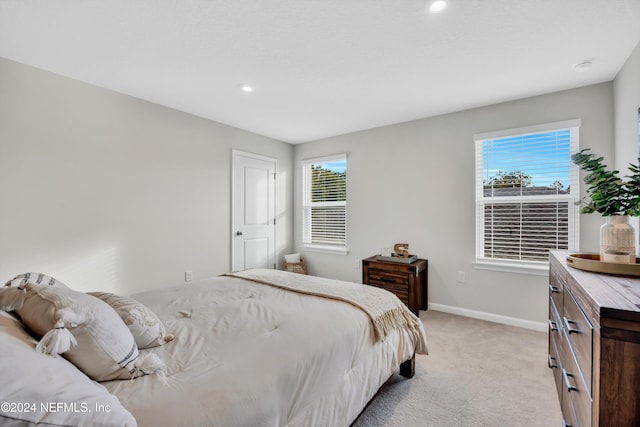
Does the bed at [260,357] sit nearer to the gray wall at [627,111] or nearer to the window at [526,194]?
the window at [526,194]

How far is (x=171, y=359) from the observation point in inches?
46.1

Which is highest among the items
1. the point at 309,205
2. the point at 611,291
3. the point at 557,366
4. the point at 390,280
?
the point at 309,205

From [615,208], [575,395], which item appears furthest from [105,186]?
[615,208]

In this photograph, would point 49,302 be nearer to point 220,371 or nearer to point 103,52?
point 220,371

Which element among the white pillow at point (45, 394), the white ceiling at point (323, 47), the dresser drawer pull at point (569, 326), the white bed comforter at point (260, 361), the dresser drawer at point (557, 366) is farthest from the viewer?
the white ceiling at point (323, 47)

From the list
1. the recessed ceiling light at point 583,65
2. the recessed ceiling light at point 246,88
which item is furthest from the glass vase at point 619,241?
the recessed ceiling light at point 246,88

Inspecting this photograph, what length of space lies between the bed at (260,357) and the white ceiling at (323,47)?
1.85 m

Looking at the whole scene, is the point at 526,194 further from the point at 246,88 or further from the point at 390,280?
the point at 246,88

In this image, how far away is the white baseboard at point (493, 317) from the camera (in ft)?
9.77

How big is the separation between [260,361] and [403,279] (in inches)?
99.7

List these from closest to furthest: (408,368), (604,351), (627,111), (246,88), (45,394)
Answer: (45,394) → (604,351) → (408,368) → (627,111) → (246,88)

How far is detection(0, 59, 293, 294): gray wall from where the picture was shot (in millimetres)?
2387

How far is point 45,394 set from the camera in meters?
0.64

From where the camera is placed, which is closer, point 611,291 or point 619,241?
point 611,291
